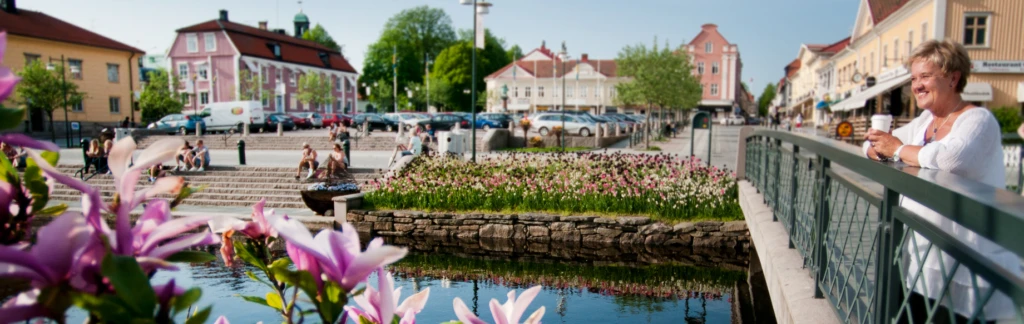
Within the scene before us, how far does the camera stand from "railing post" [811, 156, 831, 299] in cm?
385

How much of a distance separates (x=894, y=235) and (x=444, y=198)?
448 inches

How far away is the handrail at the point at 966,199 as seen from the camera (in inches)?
51.8

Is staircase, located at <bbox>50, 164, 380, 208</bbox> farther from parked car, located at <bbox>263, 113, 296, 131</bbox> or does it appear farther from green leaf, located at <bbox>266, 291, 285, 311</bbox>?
parked car, located at <bbox>263, 113, 296, 131</bbox>

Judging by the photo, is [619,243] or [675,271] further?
[619,243]

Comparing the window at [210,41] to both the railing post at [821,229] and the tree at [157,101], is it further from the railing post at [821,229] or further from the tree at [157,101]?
the railing post at [821,229]

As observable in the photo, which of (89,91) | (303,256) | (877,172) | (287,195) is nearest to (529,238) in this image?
(287,195)

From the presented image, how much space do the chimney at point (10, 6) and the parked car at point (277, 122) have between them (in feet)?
54.4

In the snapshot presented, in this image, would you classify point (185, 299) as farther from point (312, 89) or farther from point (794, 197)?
point (312, 89)

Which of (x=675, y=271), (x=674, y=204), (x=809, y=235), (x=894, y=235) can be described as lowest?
(x=675, y=271)

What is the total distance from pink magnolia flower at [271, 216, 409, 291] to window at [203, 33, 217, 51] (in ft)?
209

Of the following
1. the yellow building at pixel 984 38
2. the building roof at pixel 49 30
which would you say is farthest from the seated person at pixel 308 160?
the building roof at pixel 49 30

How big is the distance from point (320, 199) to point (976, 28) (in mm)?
26275

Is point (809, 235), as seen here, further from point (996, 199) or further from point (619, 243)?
point (619, 243)

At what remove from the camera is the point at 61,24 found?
4469 cm
